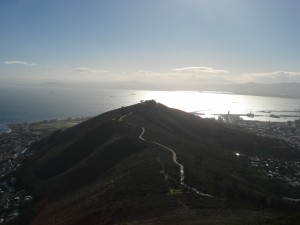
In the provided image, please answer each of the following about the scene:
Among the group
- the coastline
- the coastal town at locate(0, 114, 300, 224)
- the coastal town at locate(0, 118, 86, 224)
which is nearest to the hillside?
the coastal town at locate(0, 114, 300, 224)

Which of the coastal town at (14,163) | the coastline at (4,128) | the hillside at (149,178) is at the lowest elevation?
the coastline at (4,128)

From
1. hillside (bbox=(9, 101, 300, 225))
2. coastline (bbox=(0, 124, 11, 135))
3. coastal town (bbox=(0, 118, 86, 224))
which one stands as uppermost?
hillside (bbox=(9, 101, 300, 225))

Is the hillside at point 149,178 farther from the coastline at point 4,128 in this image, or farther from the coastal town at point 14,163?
the coastline at point 4,128

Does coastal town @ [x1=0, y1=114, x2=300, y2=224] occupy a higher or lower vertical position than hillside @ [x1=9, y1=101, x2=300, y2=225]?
lower

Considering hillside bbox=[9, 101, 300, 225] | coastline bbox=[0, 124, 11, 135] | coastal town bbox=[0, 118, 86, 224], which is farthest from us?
coastline bbox=[0, 124, 11, 135]

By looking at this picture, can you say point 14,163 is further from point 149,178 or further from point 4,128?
point 4,128

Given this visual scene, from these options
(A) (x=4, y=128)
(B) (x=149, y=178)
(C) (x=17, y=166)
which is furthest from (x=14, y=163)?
(A) (x=4, y=128)

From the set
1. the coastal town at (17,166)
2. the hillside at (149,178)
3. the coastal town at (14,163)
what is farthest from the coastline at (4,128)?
the hillside at (149,178)

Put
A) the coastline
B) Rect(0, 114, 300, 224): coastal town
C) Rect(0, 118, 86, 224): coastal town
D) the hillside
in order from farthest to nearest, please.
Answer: the coastline < Rect(0, 114, 300, 224): coastal town < Rect(0, 118, 86, 224): coastal town < the hillside

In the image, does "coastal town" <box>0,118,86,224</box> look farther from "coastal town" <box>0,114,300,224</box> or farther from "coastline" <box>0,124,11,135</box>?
"coastline" <box>0,124,11,135</box>
